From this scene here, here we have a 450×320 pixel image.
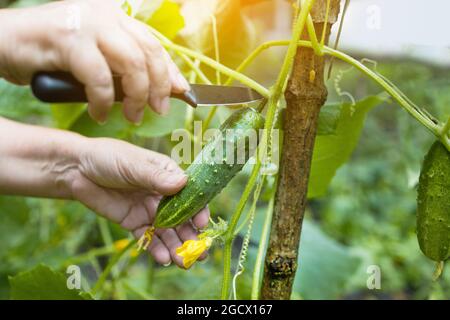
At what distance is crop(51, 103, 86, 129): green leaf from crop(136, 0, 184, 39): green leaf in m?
0.28

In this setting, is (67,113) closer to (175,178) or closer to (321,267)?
(175,178)

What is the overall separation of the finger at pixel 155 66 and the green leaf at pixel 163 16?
1.54 feet

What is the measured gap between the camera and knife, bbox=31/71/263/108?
0.72 m

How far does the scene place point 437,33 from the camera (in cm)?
141

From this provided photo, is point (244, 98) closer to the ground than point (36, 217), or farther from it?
farther from it

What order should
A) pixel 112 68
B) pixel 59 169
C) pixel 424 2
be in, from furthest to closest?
1. pixel 424 2
2. pixel 59 169
3. pixel 112 68

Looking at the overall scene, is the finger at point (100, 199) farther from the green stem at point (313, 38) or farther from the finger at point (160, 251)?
the green stem at point (313, 38)

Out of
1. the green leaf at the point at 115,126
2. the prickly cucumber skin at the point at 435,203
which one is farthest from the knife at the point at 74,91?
the green leaf at the point at 115,126

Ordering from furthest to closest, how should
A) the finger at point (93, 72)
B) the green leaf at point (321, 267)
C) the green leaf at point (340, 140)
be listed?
the green leaf at point (321, 267) → the green leaf at point (340, 140) → the finger at point (93, 72)

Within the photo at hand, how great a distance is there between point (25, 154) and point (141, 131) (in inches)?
11.9

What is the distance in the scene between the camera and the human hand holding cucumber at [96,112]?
69cm

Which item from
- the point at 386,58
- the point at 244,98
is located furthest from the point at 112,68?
the point at 386,58

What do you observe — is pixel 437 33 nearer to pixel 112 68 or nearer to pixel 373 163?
pixel 112 68

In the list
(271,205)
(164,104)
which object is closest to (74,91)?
(164,104)
